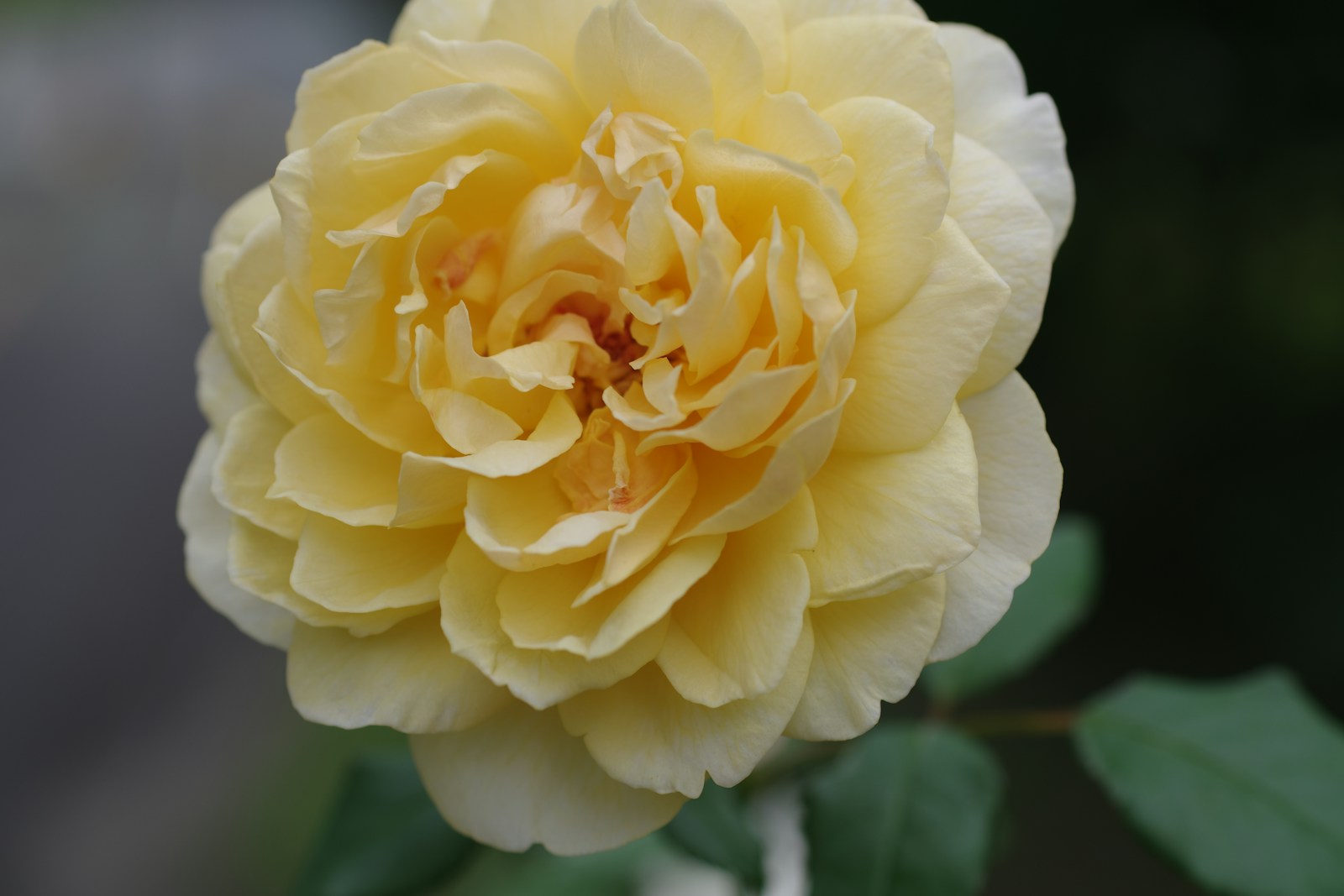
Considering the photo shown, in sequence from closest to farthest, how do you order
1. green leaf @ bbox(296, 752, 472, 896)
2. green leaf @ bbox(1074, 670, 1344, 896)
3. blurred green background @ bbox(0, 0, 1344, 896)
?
green leaf @ bbox(1074, 670, 1344, 896) → green leaf @ bbox(296, 752, 472, 896) → blurred green background @ bbox(0, 0, 1344, 896)

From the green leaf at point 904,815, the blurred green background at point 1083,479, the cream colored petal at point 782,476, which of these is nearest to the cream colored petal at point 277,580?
the cream colored petal at point 782,476

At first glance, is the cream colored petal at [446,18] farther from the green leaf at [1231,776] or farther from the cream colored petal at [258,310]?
the green leaf at [1231,776]

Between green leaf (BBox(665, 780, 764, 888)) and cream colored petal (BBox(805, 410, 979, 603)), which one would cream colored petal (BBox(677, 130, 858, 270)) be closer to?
cream colored petal (BBox(805, 410, 979, 603))

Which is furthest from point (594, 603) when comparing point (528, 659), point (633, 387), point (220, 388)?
point (220, 388)

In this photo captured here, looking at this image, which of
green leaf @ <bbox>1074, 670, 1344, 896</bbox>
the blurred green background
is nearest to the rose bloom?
green leaf @ <bbox>1074, 670, 1344, 896</bbox>

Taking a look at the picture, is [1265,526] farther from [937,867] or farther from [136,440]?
[136,440]

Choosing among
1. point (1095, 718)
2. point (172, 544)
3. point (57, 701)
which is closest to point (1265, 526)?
point (1095, 718)
